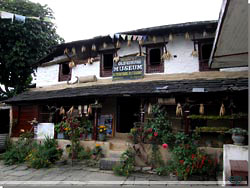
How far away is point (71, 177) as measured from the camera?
623cm

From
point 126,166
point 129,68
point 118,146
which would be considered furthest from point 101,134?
point 129,68

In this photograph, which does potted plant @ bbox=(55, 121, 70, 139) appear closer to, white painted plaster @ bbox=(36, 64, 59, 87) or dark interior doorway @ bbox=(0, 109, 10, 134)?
white painted plaster @ bbox=(36, 64, 59, 87)

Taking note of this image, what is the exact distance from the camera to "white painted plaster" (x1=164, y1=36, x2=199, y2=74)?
8.77m

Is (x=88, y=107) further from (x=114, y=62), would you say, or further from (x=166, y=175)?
(x=166, y=175)

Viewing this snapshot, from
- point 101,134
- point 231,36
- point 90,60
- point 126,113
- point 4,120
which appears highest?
point 90,60

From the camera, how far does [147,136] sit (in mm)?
7172

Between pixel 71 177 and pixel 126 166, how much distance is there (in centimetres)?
193

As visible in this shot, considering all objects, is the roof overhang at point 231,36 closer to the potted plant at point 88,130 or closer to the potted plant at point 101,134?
the potted plant at point 101,134

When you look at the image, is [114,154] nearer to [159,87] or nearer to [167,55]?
[159,87]

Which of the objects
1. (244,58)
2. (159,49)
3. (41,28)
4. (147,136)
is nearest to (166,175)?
(147,136)

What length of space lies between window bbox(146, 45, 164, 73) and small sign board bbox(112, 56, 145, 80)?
1.20ft

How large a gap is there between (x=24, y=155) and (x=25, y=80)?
7.74m

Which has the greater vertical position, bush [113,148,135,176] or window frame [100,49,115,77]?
window frame [100,49,115,77]

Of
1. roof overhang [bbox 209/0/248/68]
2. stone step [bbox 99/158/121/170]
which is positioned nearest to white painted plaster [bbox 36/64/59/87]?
stone step [bbox 99/158/121/170]
